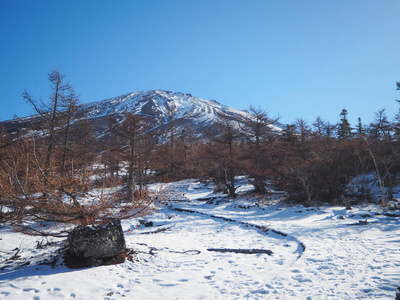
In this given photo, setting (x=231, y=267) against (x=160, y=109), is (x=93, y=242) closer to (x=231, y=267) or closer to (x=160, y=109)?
(x=231, y=267)

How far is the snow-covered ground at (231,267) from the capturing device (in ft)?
15.5

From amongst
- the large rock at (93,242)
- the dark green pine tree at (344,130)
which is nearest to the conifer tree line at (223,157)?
the large rock at (93,242)

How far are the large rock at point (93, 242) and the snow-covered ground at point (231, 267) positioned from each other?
1.28 ft

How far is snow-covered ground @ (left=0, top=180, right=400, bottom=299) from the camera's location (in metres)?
4.74

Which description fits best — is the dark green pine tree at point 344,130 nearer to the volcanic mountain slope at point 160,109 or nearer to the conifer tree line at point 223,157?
the conifer tree line at point 223,157

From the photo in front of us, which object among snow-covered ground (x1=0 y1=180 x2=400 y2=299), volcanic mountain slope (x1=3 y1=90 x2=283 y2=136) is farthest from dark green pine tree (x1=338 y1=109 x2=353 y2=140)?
volcanic mountain slope (x1=3 y1=90 x2=283 y2=136)

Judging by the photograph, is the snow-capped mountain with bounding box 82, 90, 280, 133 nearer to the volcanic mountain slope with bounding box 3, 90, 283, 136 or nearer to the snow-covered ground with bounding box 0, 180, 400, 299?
the volcanic mountain slope with bounding box 3, 90, 283, 136

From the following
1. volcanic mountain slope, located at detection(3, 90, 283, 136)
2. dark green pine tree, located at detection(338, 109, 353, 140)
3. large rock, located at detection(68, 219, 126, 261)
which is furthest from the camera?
volcanic mountain slope, located at detection(3, 90, 283, 136)

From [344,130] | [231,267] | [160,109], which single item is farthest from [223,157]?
[160,109]

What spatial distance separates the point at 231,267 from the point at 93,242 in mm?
4016

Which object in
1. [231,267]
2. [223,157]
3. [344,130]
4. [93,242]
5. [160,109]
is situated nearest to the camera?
[93,242]

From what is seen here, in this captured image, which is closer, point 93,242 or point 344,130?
point 93,242

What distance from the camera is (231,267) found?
643 cm

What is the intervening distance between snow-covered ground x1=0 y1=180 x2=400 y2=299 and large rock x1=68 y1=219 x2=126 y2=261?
1.28 ft
